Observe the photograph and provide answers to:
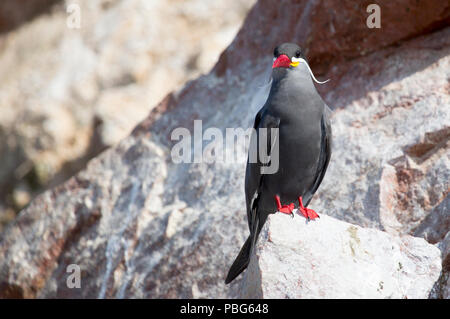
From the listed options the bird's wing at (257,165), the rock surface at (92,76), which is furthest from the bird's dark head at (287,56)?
the rock surface at (92,76)

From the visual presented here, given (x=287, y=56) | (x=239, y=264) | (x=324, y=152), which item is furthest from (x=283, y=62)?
(x=239, y=264)

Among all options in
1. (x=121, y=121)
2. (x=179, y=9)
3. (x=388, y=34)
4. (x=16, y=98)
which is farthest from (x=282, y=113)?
(x=16, y=98)

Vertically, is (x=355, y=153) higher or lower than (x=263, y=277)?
higher

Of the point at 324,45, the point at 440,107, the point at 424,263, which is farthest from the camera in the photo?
the point at 324,45

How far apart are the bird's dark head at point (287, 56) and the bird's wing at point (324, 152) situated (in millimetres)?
487

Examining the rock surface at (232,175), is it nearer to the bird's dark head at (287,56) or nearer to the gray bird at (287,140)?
the gray bird at (287,140)

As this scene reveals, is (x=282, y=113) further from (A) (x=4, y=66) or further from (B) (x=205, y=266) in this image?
(A) (x=4, y=66)

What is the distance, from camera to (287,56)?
5.62m

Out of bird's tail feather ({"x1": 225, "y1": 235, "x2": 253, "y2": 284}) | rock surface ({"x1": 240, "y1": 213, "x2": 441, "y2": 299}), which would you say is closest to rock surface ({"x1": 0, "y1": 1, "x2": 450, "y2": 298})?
rock surface ({"x1": 240, "y1": 213, "x2": 441, "y2": 299})

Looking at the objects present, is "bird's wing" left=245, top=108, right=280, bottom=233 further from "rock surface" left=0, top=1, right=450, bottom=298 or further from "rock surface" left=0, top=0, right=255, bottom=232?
"rock surface" left=0, top=0, right=255, bottom=232

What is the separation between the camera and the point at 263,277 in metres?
4.59

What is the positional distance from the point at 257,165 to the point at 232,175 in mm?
1313

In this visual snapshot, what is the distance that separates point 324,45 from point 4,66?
7.50 metres
